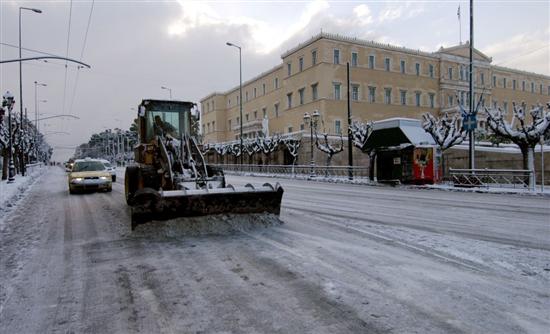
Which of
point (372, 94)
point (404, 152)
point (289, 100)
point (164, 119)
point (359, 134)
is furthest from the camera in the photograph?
point (289, 100)

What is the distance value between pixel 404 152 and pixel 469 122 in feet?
13.1

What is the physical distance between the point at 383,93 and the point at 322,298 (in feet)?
212

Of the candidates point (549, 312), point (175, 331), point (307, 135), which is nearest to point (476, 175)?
point (549, 312)

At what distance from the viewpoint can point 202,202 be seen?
8656mm

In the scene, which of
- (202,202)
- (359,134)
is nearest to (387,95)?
(359,134)

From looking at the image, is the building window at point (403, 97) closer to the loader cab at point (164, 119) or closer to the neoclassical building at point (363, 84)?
the neoclassical building at point (363, 84)

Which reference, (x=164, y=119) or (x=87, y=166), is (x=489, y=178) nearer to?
(x=164, y=119)

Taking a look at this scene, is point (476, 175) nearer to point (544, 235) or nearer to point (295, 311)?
point (544, 235)

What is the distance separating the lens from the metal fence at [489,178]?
2251cm

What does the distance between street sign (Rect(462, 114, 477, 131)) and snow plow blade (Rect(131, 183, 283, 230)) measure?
17744mm

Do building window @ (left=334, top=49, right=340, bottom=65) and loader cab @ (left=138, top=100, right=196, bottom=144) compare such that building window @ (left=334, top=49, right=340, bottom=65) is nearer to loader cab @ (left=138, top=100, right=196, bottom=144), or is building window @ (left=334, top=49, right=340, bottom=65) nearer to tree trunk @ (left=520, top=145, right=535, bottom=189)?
tree trunk @ (left=520, top=145, right=535, bottom=189)

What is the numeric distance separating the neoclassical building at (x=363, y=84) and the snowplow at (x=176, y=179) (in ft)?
155

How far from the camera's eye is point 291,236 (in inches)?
323

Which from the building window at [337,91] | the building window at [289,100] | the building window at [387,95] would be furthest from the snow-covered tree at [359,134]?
the building window at [289,100]
